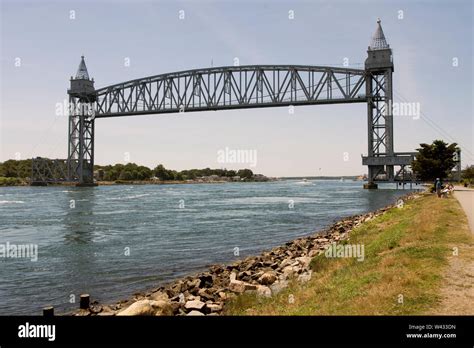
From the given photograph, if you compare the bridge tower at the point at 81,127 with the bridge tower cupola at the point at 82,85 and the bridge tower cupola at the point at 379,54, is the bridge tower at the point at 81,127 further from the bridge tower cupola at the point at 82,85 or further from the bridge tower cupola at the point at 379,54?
the bridge tower cupola at the point at 379,54

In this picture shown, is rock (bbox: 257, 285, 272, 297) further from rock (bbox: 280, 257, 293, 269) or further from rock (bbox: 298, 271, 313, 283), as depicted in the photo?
rock (bbox: 280, 257, 293, 269)

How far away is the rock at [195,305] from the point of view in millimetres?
9453

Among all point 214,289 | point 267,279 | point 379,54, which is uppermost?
point 379,54

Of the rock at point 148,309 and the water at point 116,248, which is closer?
the rock at point 148,309

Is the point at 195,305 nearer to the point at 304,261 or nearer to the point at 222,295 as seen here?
the point at 222,295

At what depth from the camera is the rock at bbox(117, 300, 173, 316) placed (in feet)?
27.8

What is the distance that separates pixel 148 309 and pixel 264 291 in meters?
3.23

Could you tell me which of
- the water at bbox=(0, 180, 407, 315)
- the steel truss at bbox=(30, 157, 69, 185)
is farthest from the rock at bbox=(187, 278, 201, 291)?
the steel truss at bbox=(30, 157, 69, 185)

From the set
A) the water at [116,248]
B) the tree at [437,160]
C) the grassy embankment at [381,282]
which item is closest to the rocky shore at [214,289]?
the grassy embankment at [381,282]

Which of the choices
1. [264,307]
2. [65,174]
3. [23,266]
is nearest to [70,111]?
[65,174]

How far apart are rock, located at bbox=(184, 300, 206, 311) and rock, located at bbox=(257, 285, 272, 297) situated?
5.15 feet

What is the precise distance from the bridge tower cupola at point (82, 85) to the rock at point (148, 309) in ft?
377

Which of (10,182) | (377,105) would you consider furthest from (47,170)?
(377,105)

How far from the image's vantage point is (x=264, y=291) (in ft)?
35.0
